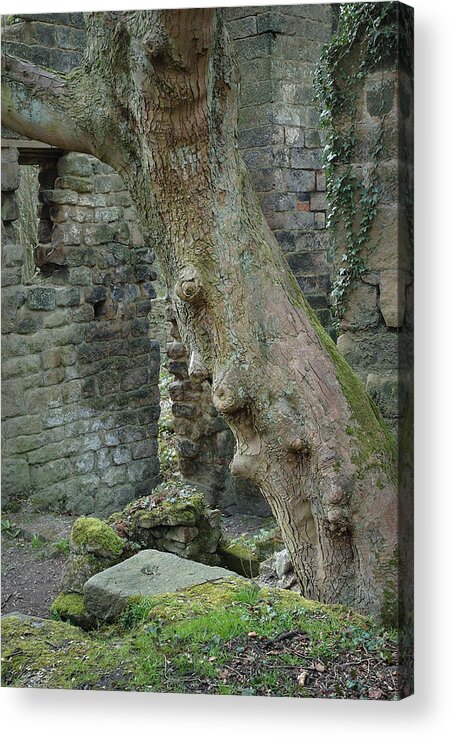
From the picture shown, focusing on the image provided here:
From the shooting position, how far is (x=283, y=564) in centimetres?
484

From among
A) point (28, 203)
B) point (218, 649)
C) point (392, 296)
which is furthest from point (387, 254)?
point (28, 203)

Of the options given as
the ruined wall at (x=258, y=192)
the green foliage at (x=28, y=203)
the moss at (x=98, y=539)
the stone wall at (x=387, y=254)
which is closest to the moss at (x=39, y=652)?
the moss at (x=98, y=539)

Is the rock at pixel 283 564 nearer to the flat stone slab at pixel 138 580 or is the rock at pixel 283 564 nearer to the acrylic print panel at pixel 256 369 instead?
the acrylic print panel at pixel 256 369

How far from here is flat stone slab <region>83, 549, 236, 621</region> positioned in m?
4.52

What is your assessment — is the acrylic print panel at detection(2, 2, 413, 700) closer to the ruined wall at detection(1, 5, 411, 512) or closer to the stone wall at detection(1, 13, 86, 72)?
the ruined wall at detection(1, 5, 411, 512)

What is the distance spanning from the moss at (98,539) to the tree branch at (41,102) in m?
1.77

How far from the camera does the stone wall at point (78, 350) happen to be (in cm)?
627

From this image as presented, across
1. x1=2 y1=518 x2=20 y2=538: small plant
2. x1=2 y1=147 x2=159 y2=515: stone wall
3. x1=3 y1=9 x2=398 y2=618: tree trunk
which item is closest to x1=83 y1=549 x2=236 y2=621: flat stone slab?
x1=3 y1=9 x2=398 y2=618: tree trunk

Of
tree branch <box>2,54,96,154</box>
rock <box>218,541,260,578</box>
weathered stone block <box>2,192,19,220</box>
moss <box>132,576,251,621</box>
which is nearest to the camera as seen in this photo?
moss <box>132,576,251,621</box>

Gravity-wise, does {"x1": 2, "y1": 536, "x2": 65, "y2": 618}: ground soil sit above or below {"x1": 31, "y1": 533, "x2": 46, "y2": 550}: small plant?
below

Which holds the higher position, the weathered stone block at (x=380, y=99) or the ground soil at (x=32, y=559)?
the weathered stone block at (x=380, y=99)

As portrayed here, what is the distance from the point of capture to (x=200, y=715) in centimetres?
420

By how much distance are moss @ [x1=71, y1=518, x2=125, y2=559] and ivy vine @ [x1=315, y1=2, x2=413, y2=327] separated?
59.3 inches

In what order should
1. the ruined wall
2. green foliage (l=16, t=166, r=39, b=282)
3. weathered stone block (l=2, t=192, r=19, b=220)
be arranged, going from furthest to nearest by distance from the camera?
green foliage (l=16, t=166, r=39, b=282) < the ruined wall < weathered stone block (l=2, t=192, r=19, b=220)
